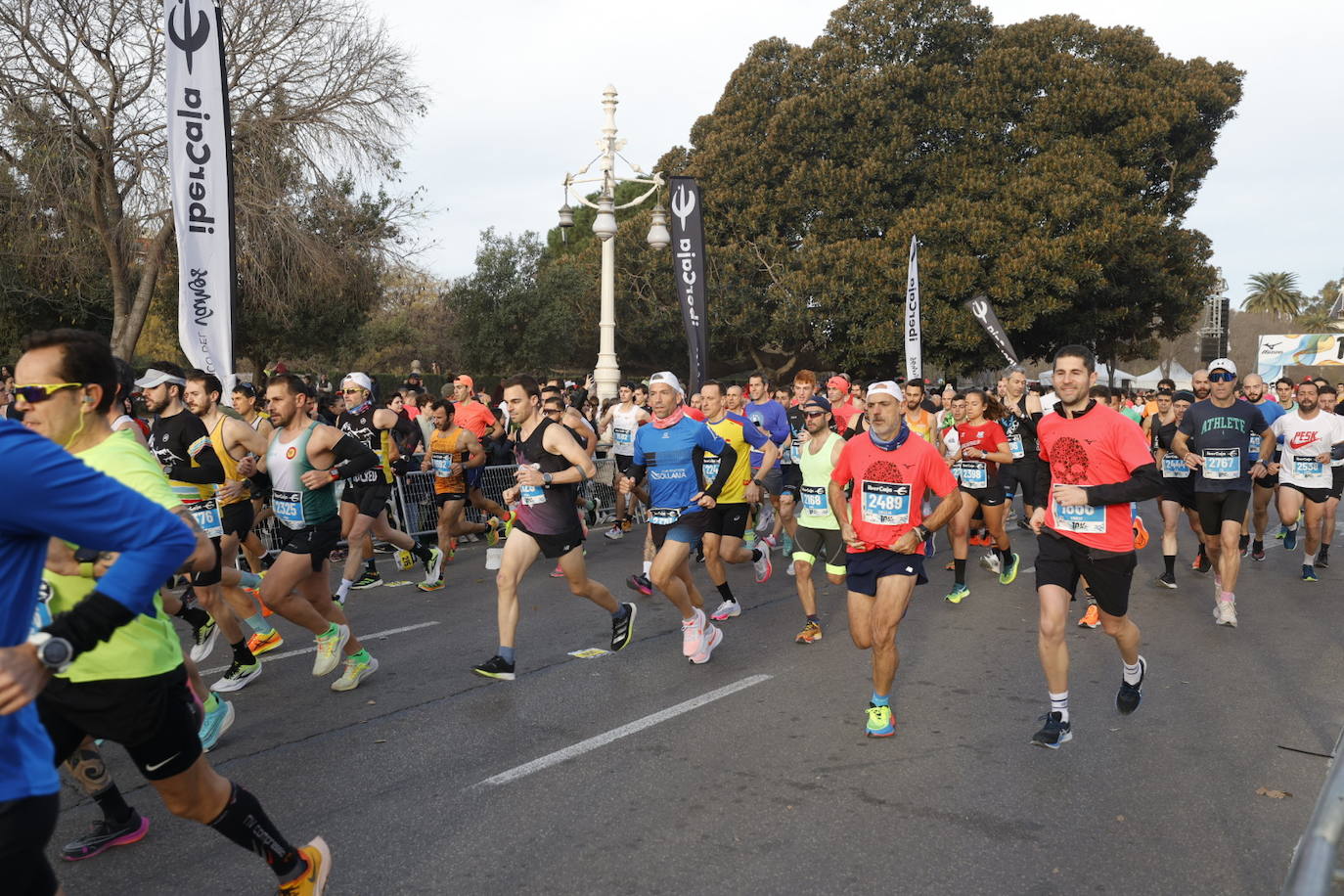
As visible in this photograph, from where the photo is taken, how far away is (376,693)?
20.1 ft

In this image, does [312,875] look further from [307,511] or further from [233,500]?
[233,500]

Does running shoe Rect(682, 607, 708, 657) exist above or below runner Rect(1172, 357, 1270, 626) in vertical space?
below

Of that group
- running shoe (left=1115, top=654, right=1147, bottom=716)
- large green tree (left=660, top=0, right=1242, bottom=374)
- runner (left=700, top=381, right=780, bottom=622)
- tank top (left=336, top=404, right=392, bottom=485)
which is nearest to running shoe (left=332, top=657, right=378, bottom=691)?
runner (left=700, top=381, right=780, bottom=622)

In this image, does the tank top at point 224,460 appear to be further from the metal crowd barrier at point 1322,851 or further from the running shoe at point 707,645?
the metal crowd barrier at point 1322,851

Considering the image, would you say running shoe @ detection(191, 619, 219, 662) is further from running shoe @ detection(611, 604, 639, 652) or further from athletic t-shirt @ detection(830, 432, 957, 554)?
athletic t-shirt @ detection(830, 432, 957, 554)

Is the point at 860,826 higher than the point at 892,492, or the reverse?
the point at 892,492

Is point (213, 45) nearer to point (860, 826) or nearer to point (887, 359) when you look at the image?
point (860, 826)

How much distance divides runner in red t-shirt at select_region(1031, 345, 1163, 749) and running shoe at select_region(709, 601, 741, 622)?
3214 mm

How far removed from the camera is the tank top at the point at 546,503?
21.4ft

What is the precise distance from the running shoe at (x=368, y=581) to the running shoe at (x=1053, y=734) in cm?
652

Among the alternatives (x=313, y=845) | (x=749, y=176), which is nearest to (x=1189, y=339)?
(x=749, y=176)

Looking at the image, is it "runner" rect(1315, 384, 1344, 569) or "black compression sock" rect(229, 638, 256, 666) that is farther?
"runner" rect(1315, 384, 1344, 569)

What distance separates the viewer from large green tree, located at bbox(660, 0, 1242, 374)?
91.1 feet

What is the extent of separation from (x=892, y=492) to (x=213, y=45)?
882 cm
